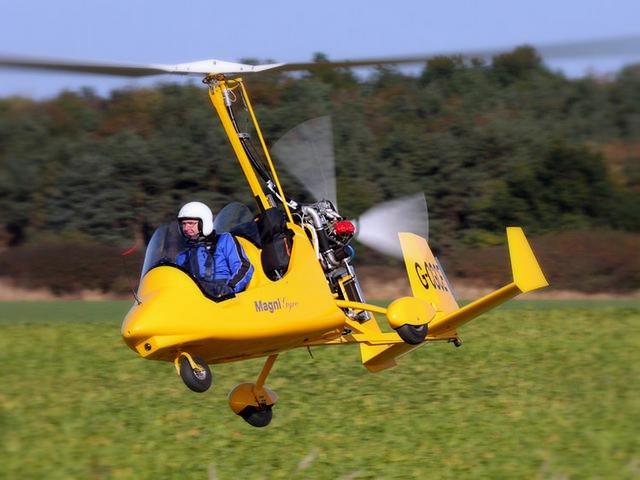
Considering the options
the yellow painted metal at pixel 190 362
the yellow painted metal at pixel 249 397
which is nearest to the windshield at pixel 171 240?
the yellow painted metal at pixel 190 362

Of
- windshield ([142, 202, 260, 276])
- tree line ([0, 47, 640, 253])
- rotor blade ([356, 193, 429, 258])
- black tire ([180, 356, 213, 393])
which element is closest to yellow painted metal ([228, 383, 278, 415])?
rotor blade ([356, 193, 429, 258])

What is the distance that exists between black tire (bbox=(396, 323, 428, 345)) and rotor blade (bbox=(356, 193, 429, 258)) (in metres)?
0.96

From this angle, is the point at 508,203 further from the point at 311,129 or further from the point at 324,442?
the point at 311,129

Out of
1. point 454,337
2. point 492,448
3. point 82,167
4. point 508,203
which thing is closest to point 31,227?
point 82,167

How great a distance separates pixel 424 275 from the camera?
1112 centimetres

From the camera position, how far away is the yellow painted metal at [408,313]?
10.0 meters

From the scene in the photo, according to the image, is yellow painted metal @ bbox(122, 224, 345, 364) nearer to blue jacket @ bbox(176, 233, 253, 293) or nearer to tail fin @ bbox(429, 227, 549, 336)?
blue jacket @ bbox(176, 233, 253, 293)

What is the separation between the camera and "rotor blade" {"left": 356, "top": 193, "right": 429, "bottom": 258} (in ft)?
35.5

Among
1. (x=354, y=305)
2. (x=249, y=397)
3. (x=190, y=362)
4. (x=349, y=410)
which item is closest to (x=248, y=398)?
(x=249, y=397)

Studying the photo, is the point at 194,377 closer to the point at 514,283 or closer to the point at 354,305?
the point at 354,305

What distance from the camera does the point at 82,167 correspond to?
98.9 feet

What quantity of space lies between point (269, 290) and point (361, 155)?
793 inches

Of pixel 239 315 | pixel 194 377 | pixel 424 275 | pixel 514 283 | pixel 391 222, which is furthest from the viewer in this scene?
pixel 424 275

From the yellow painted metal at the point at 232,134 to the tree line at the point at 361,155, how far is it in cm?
1640
